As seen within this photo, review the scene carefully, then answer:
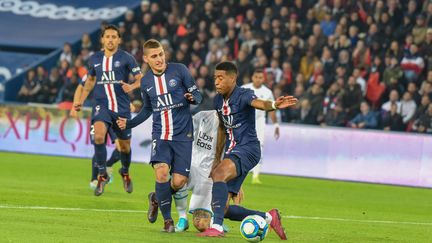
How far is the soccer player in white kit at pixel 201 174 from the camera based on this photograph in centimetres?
1147

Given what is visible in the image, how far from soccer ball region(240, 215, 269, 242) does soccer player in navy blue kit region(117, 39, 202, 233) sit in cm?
130

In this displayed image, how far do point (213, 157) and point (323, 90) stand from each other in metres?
12.6

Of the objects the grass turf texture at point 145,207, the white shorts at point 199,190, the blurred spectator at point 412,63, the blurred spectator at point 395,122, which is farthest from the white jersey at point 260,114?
the white shorts at point 199,190

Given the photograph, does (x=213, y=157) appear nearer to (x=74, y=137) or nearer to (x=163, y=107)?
(x=163, y=107)

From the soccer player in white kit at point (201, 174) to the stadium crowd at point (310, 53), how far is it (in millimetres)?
11325

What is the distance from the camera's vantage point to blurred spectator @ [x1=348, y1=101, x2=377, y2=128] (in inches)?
901

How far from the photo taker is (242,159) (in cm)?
1098

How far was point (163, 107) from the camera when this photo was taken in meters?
11.6

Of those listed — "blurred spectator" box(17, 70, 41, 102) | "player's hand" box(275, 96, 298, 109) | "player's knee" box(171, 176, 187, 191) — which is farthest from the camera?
"blurred spectator" box(17, 70, 41, 102)

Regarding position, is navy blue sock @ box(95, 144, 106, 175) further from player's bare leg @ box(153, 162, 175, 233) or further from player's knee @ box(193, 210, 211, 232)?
player's bare leg @ box(153, 162, 175, 233)

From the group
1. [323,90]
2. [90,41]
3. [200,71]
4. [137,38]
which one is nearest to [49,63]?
[90,41]

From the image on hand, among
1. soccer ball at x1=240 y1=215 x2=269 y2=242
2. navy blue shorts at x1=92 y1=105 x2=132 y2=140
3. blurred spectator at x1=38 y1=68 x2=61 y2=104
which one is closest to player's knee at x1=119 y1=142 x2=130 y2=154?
navy blue shorts at x1=92 y1=105 x2=132 y2=140

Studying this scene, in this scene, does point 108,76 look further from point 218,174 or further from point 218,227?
point 218,227

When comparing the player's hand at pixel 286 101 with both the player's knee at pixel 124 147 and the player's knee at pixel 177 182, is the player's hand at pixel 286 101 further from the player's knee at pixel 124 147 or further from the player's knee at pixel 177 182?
the player's knee at pixel 124 147
